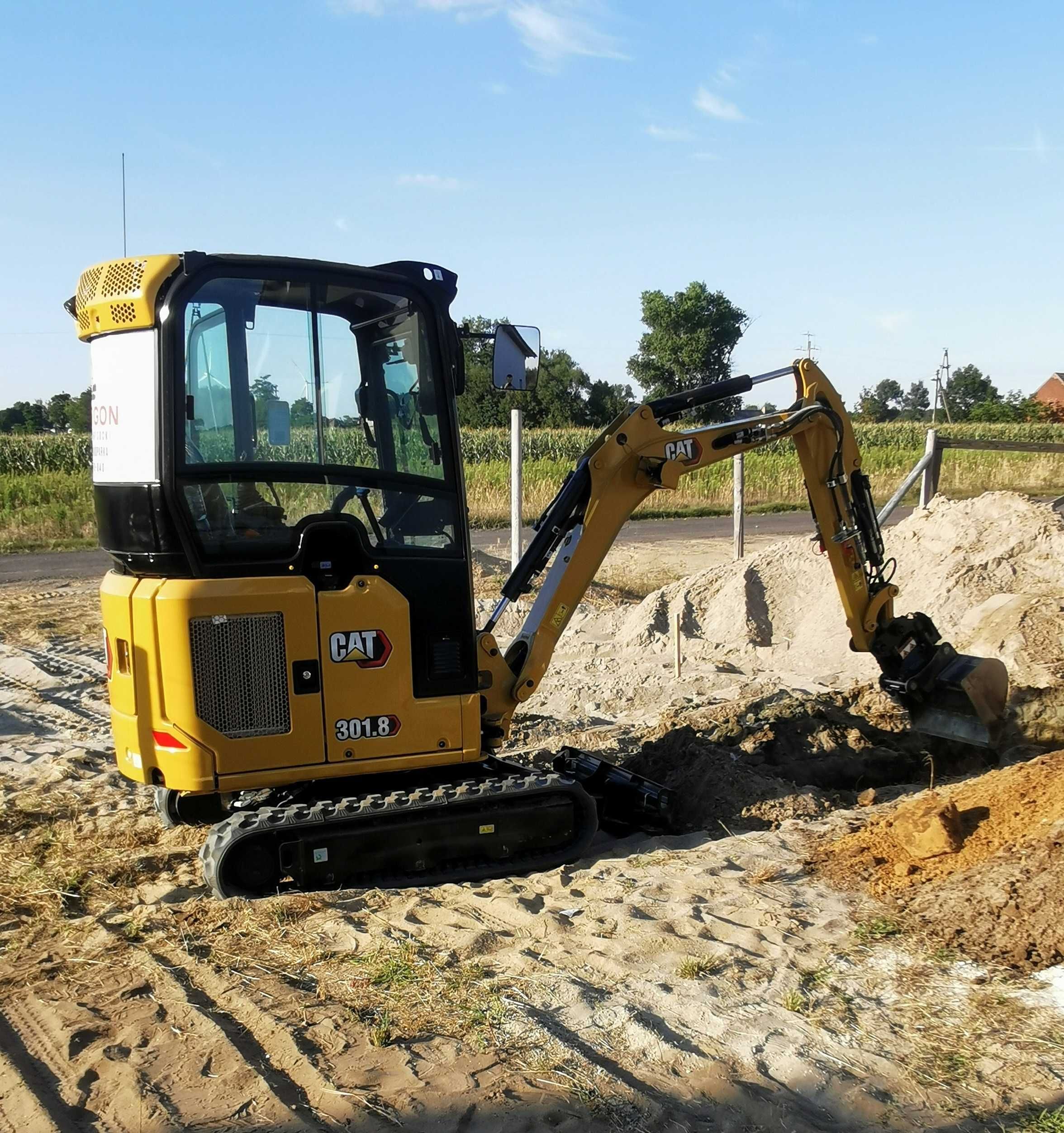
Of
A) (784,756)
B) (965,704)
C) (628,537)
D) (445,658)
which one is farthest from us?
(628,537)

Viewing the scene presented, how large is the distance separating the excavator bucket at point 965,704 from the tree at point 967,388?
80.3 m

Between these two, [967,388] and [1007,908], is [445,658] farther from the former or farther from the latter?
[967,388]

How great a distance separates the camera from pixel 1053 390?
83.2 m

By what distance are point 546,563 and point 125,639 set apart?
2.37m

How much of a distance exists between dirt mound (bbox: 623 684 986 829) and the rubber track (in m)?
1.00

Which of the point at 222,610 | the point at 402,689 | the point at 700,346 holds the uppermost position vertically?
the point at 700,346

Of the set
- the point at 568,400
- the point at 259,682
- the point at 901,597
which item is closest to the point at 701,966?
the point at 259,682

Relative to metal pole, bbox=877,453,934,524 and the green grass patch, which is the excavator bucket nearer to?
the green grass patch

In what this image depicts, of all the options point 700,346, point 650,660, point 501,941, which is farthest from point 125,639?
point 700,346

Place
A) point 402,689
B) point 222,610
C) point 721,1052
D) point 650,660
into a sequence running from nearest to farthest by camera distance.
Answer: point 721,1052, point 222,610, point 402,689, point 650,660

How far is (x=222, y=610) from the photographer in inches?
197

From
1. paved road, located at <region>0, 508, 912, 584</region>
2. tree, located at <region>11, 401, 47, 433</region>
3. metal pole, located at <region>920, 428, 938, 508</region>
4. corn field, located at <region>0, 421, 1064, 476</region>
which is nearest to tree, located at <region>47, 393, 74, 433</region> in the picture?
tree, located at <region>11, 401, 47, 433</region>

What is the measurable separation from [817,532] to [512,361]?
2612 mm

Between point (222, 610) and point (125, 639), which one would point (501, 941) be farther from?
point (125, 639)
